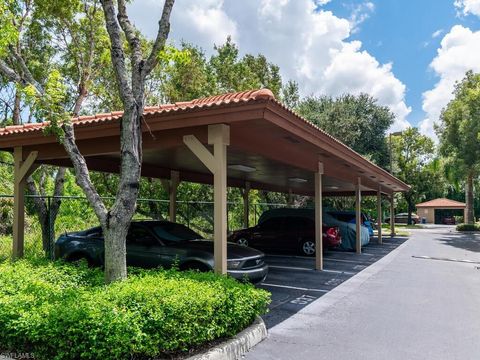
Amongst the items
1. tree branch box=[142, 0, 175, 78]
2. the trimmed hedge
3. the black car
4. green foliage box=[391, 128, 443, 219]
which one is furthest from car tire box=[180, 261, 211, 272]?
Result: green foliage box=[391, 128, 443, 219]

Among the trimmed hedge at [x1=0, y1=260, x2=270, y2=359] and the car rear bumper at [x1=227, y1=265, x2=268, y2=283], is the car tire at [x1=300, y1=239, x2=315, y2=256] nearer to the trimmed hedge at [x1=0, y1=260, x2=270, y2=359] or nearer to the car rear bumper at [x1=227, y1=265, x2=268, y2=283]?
the car rear bumper at [x1=227, y1=265, x2=268, y2=283]

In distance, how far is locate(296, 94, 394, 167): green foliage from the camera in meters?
29.1

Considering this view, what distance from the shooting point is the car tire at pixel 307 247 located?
44.0 ft

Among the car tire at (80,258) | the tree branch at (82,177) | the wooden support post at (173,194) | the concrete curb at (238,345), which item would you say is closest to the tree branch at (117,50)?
the tree branch at (82,177)

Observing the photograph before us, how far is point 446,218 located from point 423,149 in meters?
14.2

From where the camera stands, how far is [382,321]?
5965 millimetres

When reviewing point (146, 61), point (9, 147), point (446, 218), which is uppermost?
point (146, 61)

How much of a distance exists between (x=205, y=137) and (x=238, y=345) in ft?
10.3

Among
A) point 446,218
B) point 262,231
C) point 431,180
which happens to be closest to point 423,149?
point 431,180

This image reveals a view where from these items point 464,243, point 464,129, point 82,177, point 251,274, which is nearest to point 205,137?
point 82,177

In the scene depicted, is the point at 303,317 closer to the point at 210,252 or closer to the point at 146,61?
the point at 210,252

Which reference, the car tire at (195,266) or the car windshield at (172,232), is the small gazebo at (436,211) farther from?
the car tire at (195,266)

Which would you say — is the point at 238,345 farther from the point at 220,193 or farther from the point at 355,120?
the point at 355,120

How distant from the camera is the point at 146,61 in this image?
5.56 metres
